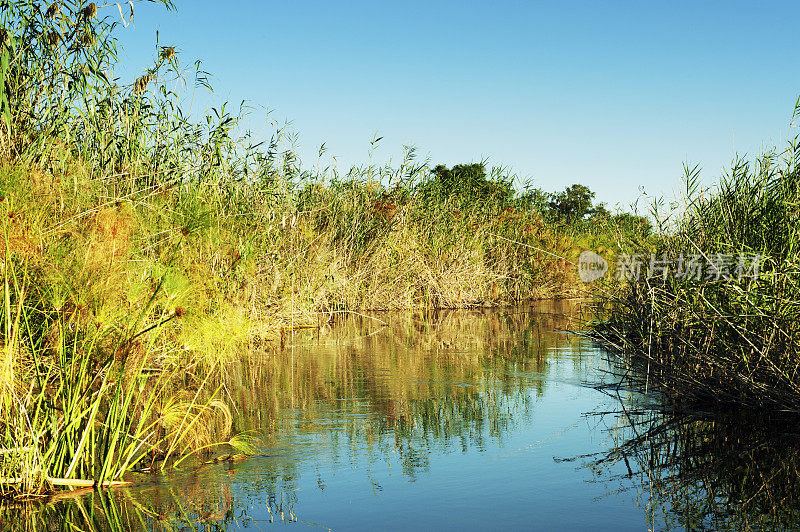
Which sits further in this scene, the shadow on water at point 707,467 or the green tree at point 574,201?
the green tree at point 574,201

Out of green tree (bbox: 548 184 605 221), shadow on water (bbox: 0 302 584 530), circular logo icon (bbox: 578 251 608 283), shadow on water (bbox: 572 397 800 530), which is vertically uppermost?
green tree (bbox: 548 184 605 221)

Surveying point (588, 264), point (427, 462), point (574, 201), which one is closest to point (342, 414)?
point (427, 462)

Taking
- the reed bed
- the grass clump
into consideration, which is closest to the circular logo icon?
the reed bed

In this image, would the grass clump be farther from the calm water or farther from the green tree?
the green tree

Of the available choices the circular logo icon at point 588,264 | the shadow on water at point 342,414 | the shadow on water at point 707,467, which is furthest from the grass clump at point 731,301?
the circular logo icon at point 588,264

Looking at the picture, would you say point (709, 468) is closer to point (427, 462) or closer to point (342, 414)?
point (427, 462)

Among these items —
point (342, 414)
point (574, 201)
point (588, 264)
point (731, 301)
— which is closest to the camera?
point (731, 301)

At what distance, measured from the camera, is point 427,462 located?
6.44 m

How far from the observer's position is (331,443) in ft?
23.0

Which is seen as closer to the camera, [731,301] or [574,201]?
[731,301]

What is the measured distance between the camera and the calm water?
510cm

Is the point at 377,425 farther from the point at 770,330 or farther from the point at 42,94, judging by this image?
the point at 42,94

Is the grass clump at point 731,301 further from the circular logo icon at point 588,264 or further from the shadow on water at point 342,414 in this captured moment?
the circular logo icon at point 588,264

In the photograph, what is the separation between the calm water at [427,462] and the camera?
5.10 meters
